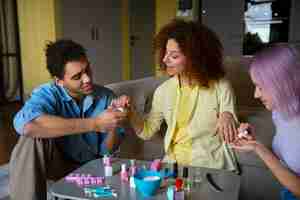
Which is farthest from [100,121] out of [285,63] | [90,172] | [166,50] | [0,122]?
[0,122]

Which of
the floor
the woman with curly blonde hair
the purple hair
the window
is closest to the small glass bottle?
the woman with curly blonde hair

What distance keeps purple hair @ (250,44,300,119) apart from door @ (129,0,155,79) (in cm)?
402

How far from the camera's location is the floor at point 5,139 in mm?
2254

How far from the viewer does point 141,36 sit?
5.39 metres

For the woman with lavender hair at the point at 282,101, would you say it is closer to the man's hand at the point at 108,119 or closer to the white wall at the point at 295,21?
the man's hand at the point at 108,119

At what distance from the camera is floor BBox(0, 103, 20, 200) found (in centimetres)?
225

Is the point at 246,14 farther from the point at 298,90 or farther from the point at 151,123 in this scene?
the point at 298,90

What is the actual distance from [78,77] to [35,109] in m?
0.22

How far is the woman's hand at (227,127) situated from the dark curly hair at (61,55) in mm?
659

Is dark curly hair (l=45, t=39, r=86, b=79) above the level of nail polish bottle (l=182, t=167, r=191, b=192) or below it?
above

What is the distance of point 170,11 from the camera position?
439cm

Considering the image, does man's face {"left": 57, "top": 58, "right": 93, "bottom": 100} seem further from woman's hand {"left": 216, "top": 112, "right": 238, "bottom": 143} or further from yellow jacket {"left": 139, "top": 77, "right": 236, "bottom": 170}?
woman's hand {"left": 216, "top": 112, "right": 238, "bottom": 143}

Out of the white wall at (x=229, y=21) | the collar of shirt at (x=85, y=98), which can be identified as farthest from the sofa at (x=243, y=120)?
the white wall at (x=229, y=21)

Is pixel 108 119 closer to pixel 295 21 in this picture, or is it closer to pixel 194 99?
pixel 194 99
